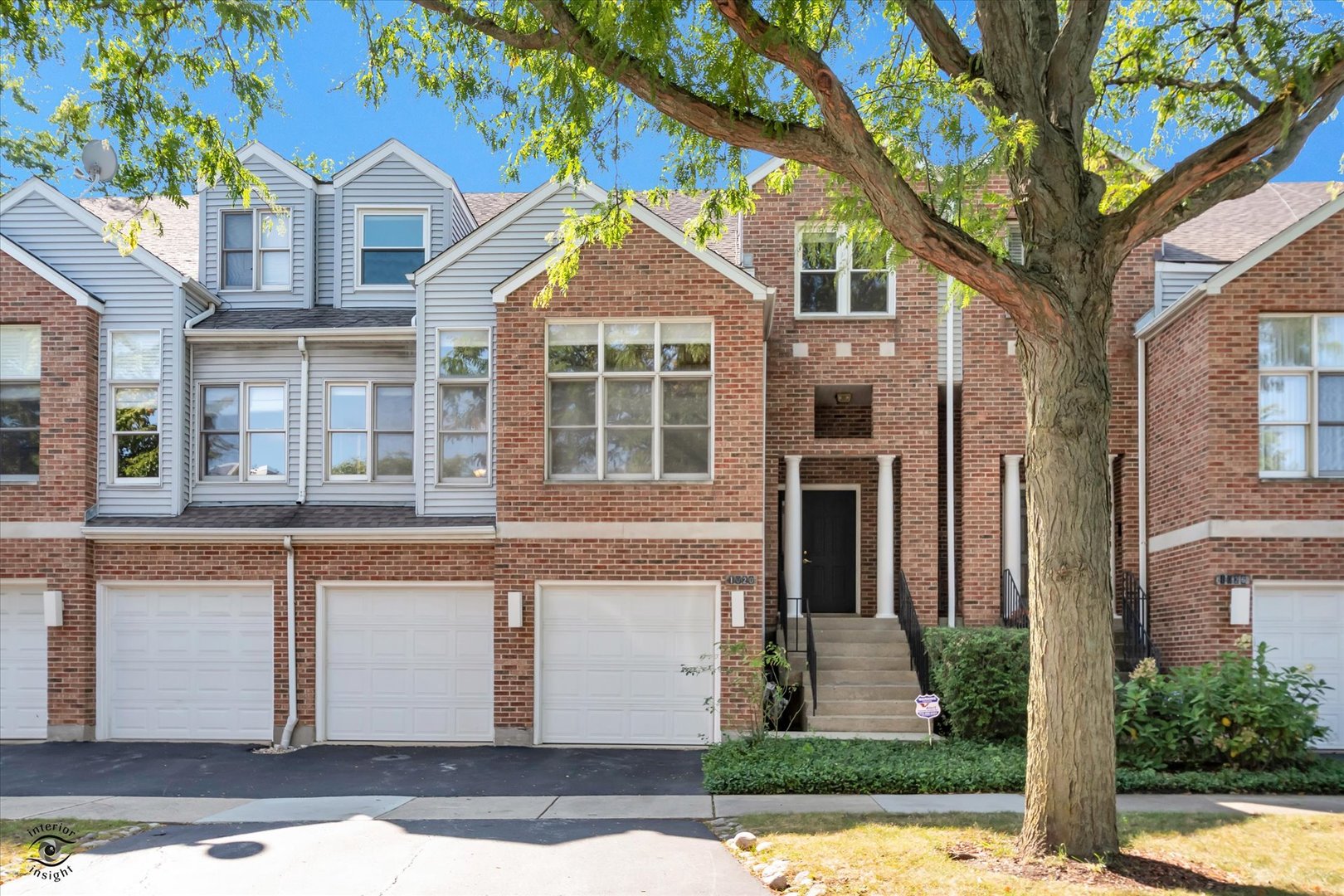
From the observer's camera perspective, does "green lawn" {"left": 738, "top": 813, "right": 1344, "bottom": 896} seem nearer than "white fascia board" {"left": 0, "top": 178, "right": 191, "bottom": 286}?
Yes

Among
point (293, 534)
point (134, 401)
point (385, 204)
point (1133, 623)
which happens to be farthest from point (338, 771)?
point (1133, 623)

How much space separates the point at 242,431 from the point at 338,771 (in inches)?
235

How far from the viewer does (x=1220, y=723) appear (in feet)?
40.0

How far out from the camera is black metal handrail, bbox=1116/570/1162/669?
15914 mm

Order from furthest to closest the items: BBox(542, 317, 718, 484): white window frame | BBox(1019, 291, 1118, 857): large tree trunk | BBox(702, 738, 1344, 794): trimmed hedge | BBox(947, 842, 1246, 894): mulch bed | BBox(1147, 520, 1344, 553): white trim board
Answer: BBox(542, 317, 718, 484): white window frame
BBox(1147, 520, 1344, 553): white trim board
BBox(702, 738, 1344, 794): trimmed hedge
BBox(1019, 291, 1118, 857): large tree trunk
BBox(947, 842, 1246, 894): mulch bed

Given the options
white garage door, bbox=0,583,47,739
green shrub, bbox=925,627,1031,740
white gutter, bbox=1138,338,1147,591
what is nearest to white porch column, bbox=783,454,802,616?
green shrub, bbox=925,627,1031,740

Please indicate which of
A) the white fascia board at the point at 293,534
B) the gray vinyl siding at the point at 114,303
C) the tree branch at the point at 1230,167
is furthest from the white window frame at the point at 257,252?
the tree branch at the point at 1230,167

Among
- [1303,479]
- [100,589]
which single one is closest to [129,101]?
[100,589]

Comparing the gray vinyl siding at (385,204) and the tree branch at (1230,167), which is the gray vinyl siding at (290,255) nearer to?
the gray vinyl siding at (385,204)

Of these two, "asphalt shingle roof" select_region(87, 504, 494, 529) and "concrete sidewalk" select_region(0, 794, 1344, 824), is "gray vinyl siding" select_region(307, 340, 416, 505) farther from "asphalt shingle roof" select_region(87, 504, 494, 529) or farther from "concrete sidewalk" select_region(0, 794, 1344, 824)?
"concrete sidewalk" select_region(0, 794, 1344, 824)

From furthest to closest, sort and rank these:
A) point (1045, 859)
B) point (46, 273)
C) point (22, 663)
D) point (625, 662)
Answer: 1. point (46, 273)
2. point (22, 663)
3. point (625, 662)
4. point (1045, 859)

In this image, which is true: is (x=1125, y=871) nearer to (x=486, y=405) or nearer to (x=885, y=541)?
(x=885, y=541)

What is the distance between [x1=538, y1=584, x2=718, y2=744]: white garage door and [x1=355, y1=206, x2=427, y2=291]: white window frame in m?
5.81

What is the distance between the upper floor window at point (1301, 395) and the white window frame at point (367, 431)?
38.0ft
